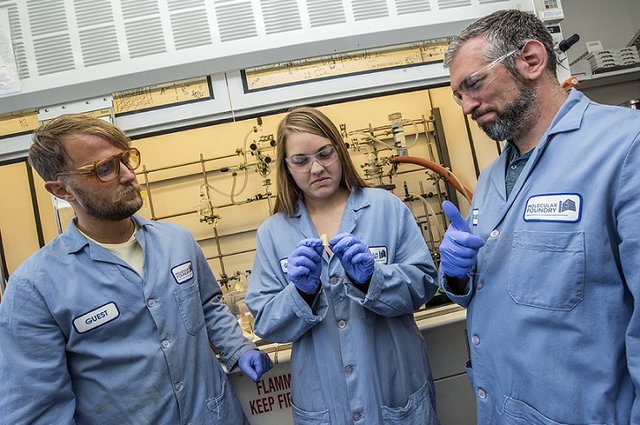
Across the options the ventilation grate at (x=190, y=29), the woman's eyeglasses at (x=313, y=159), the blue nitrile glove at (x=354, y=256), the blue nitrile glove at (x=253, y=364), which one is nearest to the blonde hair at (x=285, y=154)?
the woman's eyeglasses at (x=313, y=159)

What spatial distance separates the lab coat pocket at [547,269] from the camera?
2.56ft

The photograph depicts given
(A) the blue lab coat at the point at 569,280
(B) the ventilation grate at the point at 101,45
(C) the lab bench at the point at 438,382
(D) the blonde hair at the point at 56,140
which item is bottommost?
(C) the lab bench at the point at 438,382

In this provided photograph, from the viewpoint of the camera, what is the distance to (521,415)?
885 mm

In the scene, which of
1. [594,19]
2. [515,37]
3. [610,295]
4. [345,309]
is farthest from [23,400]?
[594,19]

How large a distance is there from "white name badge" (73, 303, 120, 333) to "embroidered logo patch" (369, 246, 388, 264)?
815 millimetres

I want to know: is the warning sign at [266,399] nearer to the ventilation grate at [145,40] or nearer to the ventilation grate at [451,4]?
the ventilation grate at [145,40]

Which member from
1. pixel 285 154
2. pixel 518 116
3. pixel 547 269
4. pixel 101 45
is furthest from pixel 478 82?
pixel 101 45

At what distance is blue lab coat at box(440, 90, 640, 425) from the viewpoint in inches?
29.7

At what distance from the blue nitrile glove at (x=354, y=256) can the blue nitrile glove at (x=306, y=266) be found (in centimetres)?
5

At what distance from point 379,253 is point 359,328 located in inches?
9.8

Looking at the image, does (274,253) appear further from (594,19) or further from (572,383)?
(594,19)

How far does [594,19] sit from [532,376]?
3371 millimetres

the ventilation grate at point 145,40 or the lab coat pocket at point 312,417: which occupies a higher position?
the ventilation grate at point 145,40

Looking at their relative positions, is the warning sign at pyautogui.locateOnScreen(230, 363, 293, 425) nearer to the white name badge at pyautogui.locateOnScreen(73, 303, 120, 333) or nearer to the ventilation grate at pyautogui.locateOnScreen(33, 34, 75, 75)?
the white name badge at pyautogui.locateOnScreen(73, 303, 120, 333)
